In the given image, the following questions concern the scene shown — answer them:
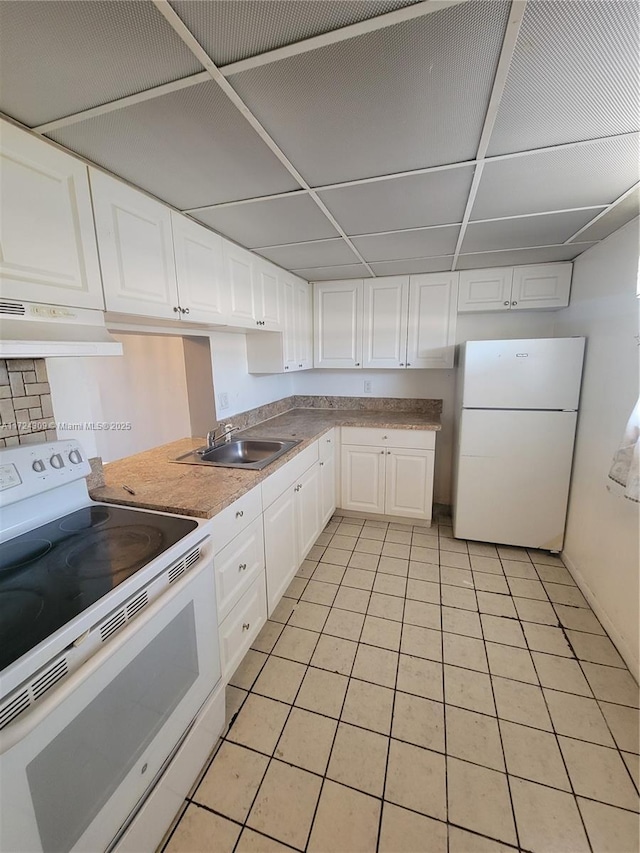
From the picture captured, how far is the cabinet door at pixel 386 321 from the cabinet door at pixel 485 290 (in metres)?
0.47

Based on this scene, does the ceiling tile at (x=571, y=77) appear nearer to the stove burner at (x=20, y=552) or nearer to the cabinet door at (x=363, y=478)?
the stove burner at (x=20, y=552)

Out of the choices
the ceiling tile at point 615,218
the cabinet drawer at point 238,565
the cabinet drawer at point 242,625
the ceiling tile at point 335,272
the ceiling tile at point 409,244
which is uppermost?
the ceiling tile at point 335,272

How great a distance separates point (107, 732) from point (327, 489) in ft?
7.00

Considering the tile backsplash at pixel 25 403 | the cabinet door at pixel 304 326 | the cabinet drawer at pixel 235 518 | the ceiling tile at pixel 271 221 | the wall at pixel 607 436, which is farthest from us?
the cabinet door at pixel 304 326

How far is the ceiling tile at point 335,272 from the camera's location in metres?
2.74

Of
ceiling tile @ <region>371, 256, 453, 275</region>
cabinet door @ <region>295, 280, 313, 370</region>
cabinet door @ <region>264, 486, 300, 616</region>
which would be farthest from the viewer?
cabinet door @ <region>295, 280, 313, 370</region>

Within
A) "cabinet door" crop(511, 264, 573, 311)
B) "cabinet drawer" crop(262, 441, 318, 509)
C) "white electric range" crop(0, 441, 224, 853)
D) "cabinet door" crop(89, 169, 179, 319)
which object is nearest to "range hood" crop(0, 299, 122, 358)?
"cabinet door" crop(89, 169, 179, 319)

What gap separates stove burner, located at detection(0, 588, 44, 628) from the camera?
0.80 metres

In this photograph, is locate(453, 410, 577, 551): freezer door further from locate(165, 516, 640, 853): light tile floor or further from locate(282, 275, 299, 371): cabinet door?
locate(282, 275, 299, 371): cabinet door

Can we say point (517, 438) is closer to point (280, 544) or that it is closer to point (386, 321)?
point (386, 321)

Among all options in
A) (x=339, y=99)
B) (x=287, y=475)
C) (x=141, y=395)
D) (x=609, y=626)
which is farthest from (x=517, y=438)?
(x=141, y=395)

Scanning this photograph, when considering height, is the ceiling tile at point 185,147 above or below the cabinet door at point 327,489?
above

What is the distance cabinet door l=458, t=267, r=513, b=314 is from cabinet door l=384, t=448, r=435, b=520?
128cm

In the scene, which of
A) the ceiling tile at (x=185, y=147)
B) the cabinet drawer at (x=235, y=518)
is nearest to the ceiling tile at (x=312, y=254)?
the ceiling tile at (x=185, y=147)
